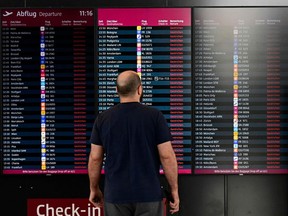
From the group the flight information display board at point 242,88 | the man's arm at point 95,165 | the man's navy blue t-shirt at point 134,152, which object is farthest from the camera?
the flight information display board at point 242,88

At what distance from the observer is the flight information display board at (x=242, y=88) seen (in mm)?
3984

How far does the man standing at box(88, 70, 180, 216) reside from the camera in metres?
2.80

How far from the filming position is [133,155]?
2.80 meters

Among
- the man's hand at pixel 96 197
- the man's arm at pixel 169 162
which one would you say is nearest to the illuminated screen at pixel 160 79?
the man's hand at pixel 96 197

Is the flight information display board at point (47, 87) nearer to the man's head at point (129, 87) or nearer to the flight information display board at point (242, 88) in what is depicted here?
the flight information display board at point (242, 88)

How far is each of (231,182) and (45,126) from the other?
1.65 meters

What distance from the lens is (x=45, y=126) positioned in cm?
402

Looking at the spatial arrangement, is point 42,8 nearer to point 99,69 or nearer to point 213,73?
point 99,69

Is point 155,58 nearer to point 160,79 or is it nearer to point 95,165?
point 160,79

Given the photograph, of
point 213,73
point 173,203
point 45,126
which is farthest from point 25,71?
point 173,203

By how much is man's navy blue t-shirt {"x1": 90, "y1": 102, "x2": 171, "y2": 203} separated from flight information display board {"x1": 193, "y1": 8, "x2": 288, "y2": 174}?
1.25 meters

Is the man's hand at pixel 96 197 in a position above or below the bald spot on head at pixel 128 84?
below

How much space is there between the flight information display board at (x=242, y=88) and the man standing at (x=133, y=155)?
123cm

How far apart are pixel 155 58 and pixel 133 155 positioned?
1399 millimetres
